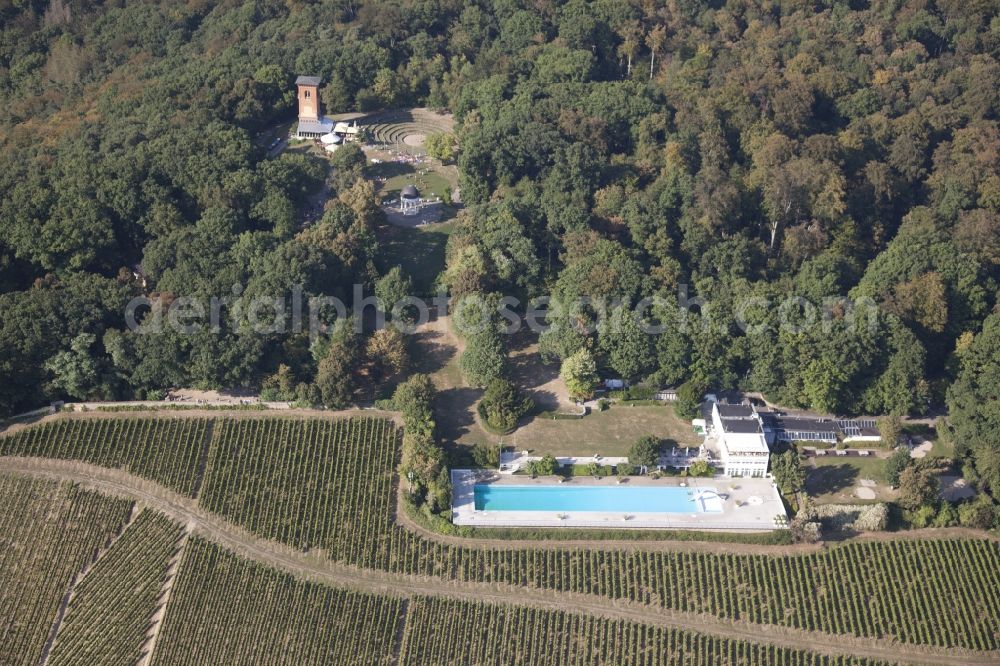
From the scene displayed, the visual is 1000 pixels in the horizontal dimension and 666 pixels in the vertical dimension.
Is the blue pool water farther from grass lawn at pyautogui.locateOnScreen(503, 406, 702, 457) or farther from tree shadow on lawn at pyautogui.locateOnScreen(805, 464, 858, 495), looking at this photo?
tree shadow on lawn at pyautogui.locateOnScreen(805, 464, 858, 495)

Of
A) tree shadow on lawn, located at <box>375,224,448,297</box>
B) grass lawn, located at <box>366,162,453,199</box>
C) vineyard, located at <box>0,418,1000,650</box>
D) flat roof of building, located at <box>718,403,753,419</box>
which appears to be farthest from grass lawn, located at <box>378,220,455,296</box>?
flat roof of building, located at <box>718,403,753,419</box>

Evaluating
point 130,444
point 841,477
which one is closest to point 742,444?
point 841,477

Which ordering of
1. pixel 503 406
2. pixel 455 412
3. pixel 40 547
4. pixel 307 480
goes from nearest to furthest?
pixel 40 547, pixel 307 480, pixel 503 406, pixel 455 412

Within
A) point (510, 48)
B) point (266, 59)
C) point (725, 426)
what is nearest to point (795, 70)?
point (510, 48)

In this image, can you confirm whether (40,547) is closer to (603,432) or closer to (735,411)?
(603,432)

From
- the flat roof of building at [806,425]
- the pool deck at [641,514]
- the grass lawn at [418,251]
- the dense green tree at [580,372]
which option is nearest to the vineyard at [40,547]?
the pool deck at [641,514]

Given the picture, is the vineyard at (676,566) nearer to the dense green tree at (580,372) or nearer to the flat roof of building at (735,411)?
the flat roof of building at (735,411)


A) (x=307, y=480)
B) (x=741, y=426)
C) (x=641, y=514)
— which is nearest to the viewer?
(x=641, y=514)
